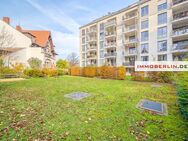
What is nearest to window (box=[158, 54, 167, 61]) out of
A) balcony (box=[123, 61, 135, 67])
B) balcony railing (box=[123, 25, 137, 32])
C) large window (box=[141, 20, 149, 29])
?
balcony (box=[123, 61, 135, 67])

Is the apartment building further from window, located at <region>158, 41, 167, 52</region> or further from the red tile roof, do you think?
the red tile roof

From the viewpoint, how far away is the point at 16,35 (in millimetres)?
29688

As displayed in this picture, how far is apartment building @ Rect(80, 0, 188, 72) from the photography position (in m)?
25.5

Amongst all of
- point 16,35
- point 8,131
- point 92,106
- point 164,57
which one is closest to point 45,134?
point 8,131

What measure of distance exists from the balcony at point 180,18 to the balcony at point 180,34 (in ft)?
5.07

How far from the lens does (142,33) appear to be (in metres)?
30.8

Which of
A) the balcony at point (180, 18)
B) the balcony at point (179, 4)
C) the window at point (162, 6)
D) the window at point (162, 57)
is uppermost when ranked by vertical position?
the window at point (162, 6)

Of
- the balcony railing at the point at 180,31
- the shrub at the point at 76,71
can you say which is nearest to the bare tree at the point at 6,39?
the shrub at the point at 76,71

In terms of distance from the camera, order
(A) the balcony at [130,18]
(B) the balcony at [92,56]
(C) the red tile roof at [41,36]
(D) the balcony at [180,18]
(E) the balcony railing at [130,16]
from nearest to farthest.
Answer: (D) the balcony at [180,18] < (A) the balcony at [130,18] < (E) the balcony railing at [130,16] < (C) the red tile roof at [41,36] < (B) the balcony at [92,56]

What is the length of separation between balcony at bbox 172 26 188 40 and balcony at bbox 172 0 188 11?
425 cm

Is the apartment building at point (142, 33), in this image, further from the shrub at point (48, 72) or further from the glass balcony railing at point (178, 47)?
the shrub at point (48, 72)

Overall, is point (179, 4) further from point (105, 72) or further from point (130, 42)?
point (105, 72)

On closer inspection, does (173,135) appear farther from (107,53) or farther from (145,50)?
(107,53)

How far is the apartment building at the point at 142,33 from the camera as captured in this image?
25484 mm
